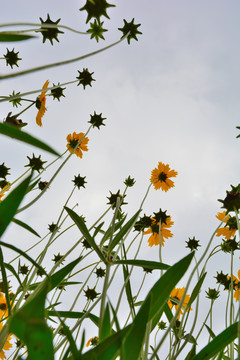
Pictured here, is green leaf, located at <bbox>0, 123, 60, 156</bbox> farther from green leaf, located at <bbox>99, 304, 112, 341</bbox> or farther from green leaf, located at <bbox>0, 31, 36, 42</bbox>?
green leaf, located at <bbox>99, 304, 112, 341</bbox>

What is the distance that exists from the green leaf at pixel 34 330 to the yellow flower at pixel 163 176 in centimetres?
145

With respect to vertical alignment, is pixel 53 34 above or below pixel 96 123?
below

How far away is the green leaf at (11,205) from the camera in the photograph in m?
0.46

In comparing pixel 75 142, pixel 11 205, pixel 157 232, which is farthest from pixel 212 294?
pixel 11 205

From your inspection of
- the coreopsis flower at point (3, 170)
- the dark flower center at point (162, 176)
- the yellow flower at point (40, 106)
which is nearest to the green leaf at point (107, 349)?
the yellow flower at point (40, 106)

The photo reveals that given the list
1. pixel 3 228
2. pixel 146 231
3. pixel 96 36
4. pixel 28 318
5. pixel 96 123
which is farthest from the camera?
pixel 96 123

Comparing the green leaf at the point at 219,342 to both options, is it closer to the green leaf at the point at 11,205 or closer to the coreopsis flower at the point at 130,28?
the green leaf at the point at 11,205

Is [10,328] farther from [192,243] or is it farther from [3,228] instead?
[192,243]

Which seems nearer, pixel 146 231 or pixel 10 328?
pixel 10 328

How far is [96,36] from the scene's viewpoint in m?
1.02

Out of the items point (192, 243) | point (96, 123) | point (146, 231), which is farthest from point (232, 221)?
point (96, 123)

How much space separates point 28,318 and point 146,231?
3.77ft

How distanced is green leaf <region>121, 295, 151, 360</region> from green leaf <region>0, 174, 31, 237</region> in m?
0.22

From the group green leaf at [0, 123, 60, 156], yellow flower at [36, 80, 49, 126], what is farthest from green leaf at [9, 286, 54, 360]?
yellow flower at [36, 80, 49, 126]
